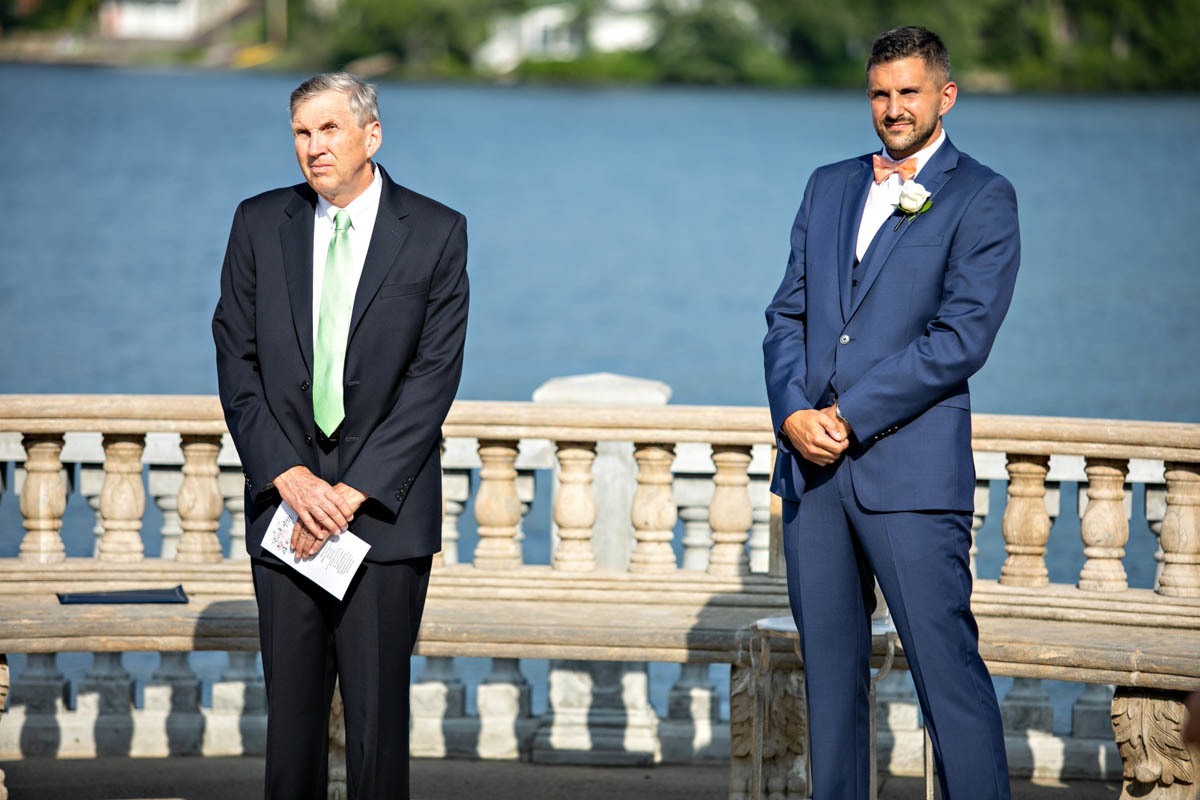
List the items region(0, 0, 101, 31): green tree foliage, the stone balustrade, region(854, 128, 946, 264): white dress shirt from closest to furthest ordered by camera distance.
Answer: region(854, 128, 946, 264): white dress shirt
the stone balustrade
region(0, 0, 101, 31): green tree foliage

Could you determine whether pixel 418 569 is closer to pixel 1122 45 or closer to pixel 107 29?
pixel 1122 45

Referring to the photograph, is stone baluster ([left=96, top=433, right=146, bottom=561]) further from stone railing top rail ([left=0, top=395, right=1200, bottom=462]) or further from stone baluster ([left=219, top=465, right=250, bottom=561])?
stone baluster ([left=219, top=465, right=250, bottom=561])

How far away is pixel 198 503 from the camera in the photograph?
6508mm

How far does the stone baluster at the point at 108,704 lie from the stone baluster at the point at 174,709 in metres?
0.06

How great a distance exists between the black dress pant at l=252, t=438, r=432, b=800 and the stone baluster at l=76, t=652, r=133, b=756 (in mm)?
2157

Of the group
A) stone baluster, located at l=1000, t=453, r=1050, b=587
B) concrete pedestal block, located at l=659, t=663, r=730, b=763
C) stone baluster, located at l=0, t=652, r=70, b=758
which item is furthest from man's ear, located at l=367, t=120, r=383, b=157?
stone baluster, located at l=0, t=652, r=70, b=758

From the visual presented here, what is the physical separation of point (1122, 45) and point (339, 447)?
99.2 meters

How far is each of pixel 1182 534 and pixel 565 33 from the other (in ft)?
352

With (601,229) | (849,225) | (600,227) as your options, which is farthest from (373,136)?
(600,227)

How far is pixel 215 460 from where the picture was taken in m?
6.57

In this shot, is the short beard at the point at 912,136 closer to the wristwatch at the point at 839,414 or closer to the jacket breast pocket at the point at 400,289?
the wristwatch at the point at 839,414

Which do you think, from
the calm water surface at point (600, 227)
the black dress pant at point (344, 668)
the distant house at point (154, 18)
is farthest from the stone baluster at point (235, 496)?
the distant house at point (154, 18)

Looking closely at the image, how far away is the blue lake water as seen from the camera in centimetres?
3170

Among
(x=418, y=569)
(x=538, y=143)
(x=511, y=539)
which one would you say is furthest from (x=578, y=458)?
(x=538, y=143)
